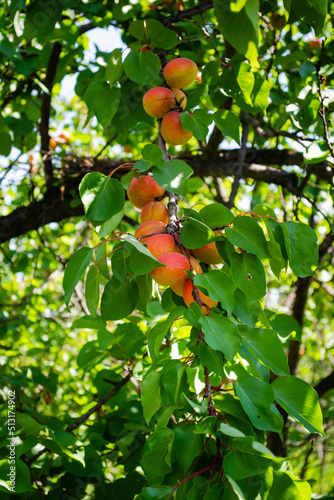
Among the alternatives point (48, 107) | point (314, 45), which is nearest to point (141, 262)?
point (48, 107)

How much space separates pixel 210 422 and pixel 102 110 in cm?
75

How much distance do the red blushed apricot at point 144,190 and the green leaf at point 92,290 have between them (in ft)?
0.59

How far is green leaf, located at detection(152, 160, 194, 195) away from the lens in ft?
2.58

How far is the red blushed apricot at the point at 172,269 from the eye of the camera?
71cm

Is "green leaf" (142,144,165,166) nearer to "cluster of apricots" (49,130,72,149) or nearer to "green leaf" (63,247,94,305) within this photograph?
"green leaf" (63,247,94,305)

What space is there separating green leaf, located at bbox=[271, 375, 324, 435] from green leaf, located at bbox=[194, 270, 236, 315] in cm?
15

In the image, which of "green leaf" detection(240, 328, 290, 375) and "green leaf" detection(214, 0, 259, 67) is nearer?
"green leaf" detection(214, 0, 259, 67)

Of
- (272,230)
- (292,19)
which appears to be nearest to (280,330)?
(272,230)

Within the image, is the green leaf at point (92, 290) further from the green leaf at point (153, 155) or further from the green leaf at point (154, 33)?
the green leaf at point (154, 33)

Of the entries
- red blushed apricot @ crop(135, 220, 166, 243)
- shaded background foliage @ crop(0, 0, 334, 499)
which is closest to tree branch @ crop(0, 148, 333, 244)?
shaded background foliage @ crop(0, 0, 334, 499)

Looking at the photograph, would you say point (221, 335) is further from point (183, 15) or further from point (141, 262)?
point (183, 15)

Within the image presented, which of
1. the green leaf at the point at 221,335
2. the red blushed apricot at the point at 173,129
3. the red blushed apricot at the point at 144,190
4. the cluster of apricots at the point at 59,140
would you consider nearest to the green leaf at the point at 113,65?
the red blushed apricot at the point at 173,129

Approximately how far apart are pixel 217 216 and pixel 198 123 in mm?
251

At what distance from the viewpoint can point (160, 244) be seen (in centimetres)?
75
